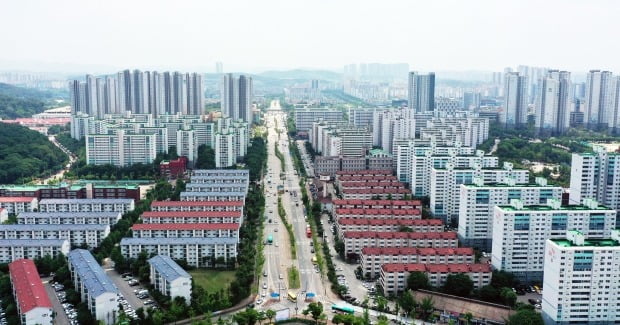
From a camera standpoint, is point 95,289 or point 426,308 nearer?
point 95,289

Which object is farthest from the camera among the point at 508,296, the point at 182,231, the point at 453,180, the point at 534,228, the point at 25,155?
the point at 25,155

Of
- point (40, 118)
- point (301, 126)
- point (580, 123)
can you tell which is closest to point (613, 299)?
point (301, 126)

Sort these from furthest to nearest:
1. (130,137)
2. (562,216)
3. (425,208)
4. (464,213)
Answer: (130,137) → (425,208) → (464,213) → (562,216)

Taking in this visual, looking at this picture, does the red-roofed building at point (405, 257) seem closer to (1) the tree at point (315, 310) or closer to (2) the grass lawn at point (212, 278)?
(1) the tree at point (315, 310)

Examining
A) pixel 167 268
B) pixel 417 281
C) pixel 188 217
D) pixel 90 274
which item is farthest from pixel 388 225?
pixel 90 274

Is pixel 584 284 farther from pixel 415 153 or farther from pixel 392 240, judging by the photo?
pixel 415 153

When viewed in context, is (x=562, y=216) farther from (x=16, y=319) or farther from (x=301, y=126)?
(x=301, y=126)

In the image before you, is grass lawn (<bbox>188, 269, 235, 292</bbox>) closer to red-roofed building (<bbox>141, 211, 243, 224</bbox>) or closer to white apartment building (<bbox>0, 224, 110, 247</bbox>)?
red-roofed building (<bbox>141, 211, 243, 224</bbox>)
